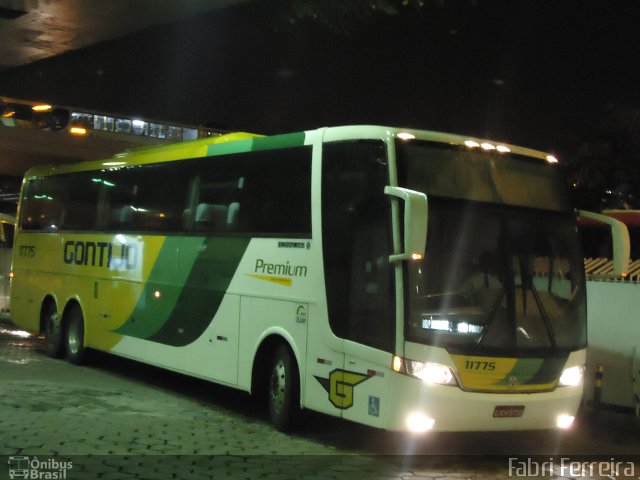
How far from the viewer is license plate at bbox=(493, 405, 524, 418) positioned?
7.90 metres

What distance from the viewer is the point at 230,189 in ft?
34.8

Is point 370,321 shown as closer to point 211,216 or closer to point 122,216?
point 211,216

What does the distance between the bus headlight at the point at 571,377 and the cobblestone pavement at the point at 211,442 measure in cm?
86

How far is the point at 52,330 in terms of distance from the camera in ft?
49.2

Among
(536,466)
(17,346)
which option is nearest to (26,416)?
(536,466)

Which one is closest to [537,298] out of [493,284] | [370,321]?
[493,284]

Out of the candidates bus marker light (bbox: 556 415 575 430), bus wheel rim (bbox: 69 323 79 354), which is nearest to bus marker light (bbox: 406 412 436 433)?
bus marker light (bbox: 556 415 575 430)

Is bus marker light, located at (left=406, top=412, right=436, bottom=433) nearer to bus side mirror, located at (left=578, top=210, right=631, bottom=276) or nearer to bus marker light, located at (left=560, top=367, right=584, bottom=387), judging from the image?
bus marker light, located at (left=560, top=367, right=584, bottom=387)

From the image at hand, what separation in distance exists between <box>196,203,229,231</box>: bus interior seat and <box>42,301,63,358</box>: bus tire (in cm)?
512

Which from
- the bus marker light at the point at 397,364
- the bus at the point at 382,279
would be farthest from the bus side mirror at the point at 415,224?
the bus marker light at the point at 397,364

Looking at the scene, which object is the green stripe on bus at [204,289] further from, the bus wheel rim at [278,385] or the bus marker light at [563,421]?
the bus marker light at [563,421]

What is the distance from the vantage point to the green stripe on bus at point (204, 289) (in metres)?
10.4

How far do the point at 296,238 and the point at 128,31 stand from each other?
26.5 ft

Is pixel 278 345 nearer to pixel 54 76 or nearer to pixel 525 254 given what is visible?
pixel 525 254
